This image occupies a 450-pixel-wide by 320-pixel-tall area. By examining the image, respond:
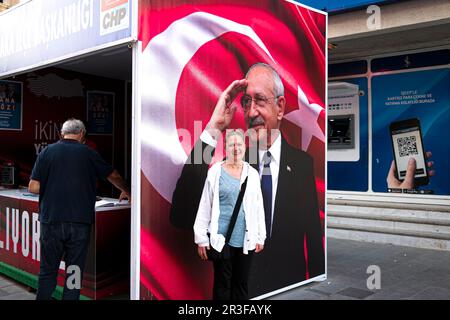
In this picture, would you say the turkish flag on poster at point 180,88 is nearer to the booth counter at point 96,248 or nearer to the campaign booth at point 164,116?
the campaign booth at point 164,116

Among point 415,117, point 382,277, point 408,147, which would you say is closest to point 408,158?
point 408,147

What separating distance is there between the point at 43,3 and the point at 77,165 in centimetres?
200

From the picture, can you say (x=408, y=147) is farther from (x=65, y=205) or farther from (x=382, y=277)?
(x=65, y=205)

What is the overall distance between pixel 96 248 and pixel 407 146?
Answer: 18.3 feet

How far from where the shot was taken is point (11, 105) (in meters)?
6.31

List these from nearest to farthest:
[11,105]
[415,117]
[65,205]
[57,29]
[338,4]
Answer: [65,205] → [57,29] → [11,105] → [338,4] → [415,117]

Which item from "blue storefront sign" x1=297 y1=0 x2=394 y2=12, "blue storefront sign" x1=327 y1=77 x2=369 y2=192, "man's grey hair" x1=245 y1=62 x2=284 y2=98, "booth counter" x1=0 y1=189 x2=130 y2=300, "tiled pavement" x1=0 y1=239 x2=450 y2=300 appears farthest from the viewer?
"blue storefront sign" x1=327 y1=77 x2=369 y2=192

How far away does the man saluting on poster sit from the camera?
414 cm

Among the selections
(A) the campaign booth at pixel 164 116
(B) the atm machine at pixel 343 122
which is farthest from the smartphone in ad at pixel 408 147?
(A) the campaign booth at pixel 164 116

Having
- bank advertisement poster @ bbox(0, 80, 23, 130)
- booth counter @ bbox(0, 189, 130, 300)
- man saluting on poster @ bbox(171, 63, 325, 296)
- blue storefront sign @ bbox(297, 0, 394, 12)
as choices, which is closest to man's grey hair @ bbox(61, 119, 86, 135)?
booth counter @ bbox(0, 189, 130, 300)

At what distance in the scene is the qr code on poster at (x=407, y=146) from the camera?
7676mm

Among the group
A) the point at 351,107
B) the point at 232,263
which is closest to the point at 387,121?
the point at 351,107

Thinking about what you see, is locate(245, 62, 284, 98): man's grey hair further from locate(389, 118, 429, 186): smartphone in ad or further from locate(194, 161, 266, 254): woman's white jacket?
locate(389, 118, 429, 186): smartphone in ad

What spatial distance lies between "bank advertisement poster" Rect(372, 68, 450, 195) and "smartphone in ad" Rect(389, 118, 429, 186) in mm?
17
